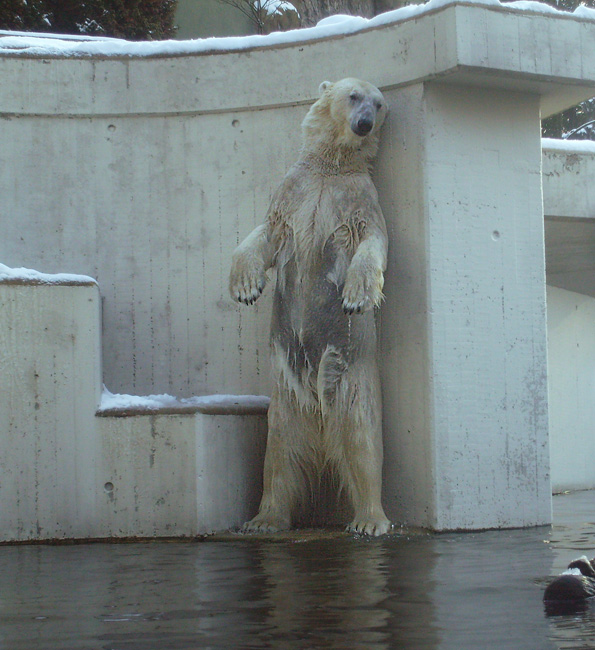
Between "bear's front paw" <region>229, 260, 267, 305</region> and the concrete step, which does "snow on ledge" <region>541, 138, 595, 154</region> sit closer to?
"bear's front paw" <region>229, 260, 267, 305</region>

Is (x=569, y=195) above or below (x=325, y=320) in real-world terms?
above

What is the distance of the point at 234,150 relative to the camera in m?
6.21

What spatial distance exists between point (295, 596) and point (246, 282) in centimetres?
234

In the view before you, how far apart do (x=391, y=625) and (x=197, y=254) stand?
383cm

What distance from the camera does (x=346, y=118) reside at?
5430 mm

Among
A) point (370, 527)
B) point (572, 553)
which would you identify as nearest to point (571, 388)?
point (370, 527)

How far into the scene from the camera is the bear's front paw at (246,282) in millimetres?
5211

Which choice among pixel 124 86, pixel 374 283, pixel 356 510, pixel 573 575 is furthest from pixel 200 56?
Answer: pixel 573 575

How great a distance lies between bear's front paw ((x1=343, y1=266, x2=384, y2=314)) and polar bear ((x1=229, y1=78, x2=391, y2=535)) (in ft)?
0.26

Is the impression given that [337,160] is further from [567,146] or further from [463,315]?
[567,146]

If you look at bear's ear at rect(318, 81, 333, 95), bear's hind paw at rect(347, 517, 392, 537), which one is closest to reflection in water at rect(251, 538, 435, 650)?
bear's hind paw at rect(347, 517, 392, 537)

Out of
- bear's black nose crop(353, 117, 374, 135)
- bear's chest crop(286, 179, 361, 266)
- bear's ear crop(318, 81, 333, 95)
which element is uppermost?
bear's ear crop(318, 81, 333, 95)

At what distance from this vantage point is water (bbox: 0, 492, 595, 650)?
250cm

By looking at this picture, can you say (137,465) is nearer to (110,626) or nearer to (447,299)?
(447,299)
